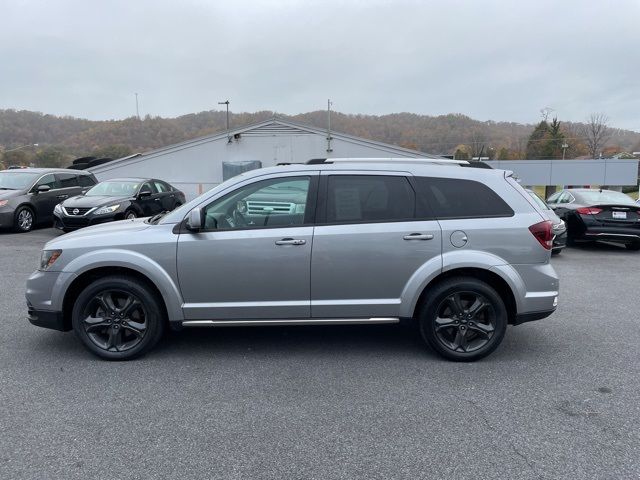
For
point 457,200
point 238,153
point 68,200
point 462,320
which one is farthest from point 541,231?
point 238,153

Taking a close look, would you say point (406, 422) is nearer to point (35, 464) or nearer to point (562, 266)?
point (35, 464)

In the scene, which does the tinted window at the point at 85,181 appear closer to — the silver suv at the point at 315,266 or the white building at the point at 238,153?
the white building at the point at 238,153

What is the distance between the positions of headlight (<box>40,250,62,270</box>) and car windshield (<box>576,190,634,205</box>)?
35.5ft

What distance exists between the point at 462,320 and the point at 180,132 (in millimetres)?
40873

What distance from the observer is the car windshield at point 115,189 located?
41.5ft

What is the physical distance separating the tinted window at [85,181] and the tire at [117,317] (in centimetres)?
1225

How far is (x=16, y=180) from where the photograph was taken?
43.9 ft

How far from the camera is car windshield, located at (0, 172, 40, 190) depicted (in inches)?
519

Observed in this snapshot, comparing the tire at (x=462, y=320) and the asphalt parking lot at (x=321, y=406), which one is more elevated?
the tire at (x=462, y=320)

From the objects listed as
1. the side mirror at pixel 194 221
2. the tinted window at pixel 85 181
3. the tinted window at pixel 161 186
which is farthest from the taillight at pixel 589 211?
the tinted window at pixel 85 181

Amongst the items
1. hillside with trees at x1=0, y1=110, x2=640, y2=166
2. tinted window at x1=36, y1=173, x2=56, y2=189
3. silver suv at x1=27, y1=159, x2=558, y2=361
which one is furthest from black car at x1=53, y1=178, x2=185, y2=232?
hillside with trees at x1=0, y1=110, x2=640, y2=166

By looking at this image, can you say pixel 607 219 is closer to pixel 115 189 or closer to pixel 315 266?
pixel 315 266

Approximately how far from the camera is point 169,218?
4.43 metres

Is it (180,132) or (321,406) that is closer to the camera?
(321,406)
